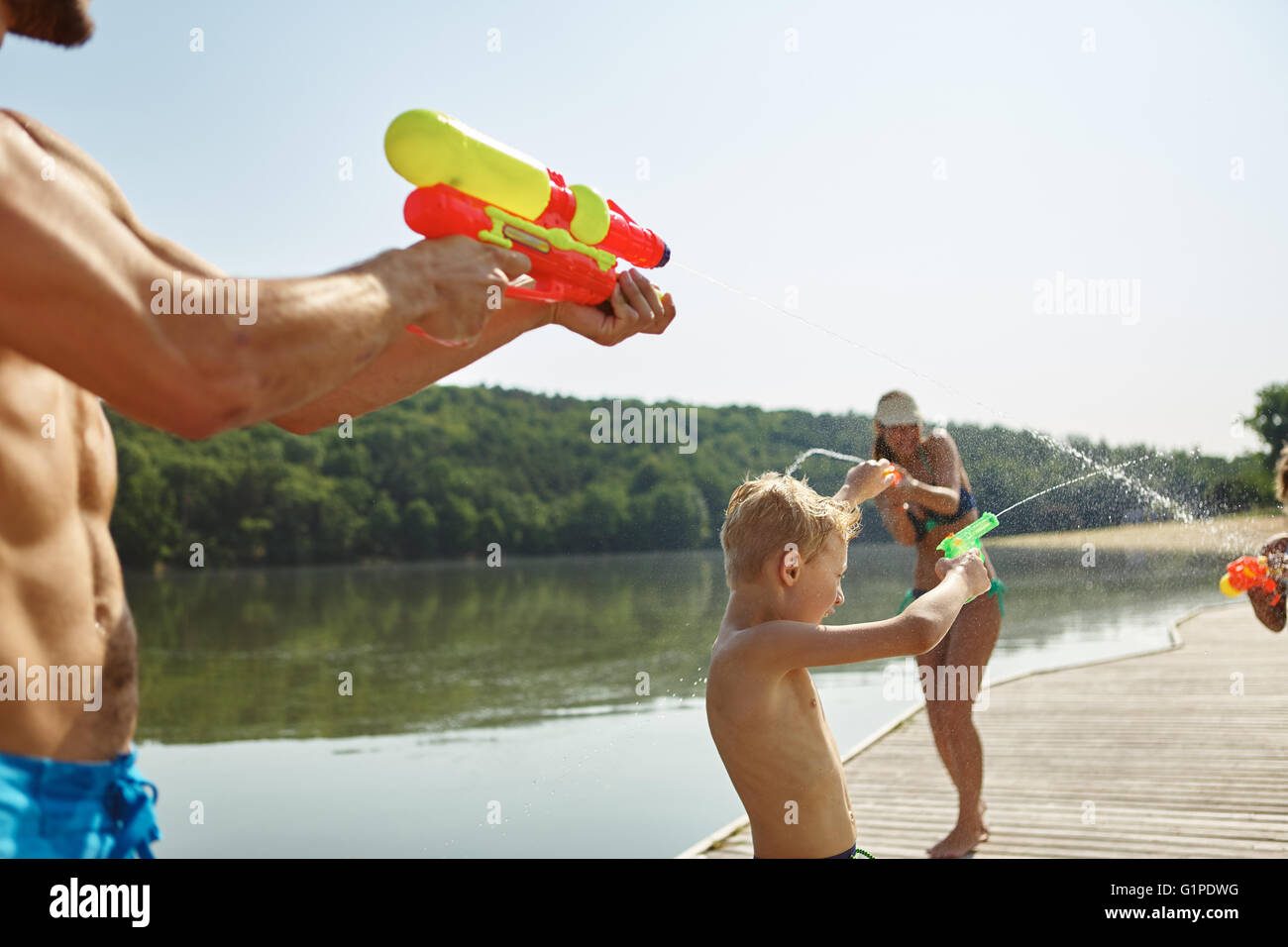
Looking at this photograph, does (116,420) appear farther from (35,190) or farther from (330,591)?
(35,190)

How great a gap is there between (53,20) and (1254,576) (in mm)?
4704

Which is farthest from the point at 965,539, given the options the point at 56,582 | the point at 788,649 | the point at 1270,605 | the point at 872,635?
the point at 1270,605

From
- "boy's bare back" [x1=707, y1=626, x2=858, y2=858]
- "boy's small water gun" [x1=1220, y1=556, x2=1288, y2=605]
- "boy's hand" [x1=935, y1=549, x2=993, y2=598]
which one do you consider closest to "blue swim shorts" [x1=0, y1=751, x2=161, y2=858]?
"boy's bare back" [x1=707, y1=626, x2=858, y2=858]

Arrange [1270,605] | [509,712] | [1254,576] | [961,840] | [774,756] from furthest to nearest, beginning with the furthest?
[509,712]
[961,840]
[1270,605]
[1254,576]
[774,756]

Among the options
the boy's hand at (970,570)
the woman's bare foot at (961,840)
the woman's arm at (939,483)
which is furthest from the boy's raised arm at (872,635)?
the woman's bare foot at (961,840)

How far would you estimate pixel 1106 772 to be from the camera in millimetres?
6719

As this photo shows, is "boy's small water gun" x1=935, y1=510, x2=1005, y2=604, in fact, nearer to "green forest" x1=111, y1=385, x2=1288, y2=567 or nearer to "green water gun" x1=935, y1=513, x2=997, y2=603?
"green water gun" x1=935, y1=513, x2=997, y2=603

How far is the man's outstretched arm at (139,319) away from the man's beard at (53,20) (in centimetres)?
14

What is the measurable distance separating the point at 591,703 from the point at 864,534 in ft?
40.3

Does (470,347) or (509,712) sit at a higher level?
(470,347)

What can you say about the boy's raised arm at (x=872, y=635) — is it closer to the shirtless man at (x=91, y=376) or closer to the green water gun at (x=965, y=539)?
the green water gun at (x=965, y=539)

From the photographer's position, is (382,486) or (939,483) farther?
(382,486)

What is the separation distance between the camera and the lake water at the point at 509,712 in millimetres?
5344

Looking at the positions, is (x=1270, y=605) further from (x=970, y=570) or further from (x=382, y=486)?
(x=382, y=486)
